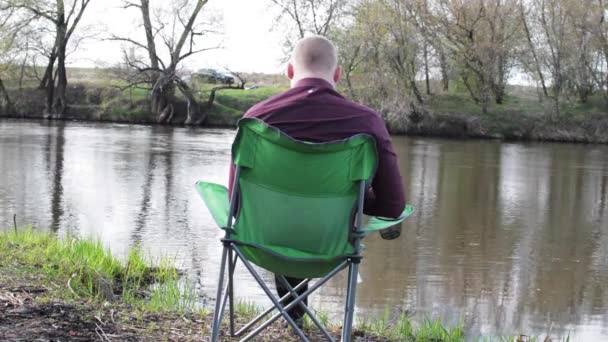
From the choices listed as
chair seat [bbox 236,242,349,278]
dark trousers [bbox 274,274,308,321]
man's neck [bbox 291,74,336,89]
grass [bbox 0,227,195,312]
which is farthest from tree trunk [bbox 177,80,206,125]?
chair seat [bbox 236,242,349,278]

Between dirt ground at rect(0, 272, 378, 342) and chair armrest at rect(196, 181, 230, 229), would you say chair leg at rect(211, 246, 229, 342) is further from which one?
dirt ground at rect(0, 272, 378, 342)

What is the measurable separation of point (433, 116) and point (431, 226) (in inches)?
948

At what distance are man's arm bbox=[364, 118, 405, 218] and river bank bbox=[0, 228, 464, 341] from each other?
77cm

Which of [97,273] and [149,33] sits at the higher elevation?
[149,33]

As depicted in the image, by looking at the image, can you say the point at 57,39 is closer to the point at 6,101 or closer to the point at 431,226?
the point at 6,101

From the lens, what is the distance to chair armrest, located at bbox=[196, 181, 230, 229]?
10.3 ft

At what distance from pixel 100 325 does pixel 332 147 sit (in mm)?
1249

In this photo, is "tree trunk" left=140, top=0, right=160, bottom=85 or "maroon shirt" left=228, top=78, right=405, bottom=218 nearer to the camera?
"maroon shirt" left=228, top=78, right=405, bottom=218

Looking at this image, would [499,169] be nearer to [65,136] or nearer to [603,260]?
[603,260]

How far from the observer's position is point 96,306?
12.0 ft

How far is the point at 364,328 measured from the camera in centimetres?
398

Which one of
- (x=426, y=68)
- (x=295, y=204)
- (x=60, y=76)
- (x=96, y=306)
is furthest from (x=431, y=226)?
(x=60, y=76)

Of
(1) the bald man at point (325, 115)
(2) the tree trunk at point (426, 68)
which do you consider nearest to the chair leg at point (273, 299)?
(1) the bald man at point (325, 115)

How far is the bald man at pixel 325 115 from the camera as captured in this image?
3.04 metres
